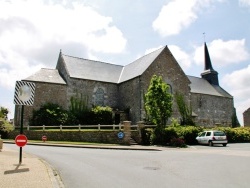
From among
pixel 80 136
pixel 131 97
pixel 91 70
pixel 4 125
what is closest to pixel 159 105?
pixel 80 136

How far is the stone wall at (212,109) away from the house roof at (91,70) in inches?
550

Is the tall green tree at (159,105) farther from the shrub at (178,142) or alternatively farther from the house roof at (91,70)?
the house roof at (91,70)

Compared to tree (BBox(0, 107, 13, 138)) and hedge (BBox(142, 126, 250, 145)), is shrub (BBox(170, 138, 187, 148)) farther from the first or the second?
tree (BBox(0, 107, 13, 138))

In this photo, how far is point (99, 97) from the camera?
122 ft

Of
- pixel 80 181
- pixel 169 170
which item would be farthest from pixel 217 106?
pixel 80 181

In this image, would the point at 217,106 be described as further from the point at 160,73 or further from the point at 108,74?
the point at 108,74

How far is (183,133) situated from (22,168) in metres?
18.1

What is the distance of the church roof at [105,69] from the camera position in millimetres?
35781

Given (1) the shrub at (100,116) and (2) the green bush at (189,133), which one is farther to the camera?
(1) the shrub at (100,116)

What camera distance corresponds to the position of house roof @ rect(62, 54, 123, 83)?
36.4m

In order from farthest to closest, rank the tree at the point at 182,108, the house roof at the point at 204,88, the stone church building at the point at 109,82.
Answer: the house roof at the point at 204,88
the tree at the point at 182,108
the stone church building at the point at 109,82

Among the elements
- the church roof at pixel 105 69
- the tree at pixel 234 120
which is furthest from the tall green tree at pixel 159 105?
the tree at pixel 234 120

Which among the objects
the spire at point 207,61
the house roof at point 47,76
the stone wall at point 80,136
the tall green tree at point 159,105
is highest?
the spire at point 207,61

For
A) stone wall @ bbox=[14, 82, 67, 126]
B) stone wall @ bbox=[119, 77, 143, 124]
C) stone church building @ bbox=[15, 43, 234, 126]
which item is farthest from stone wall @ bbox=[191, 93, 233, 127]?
stone wall @ bbox=[14, 82, 67, 126]
